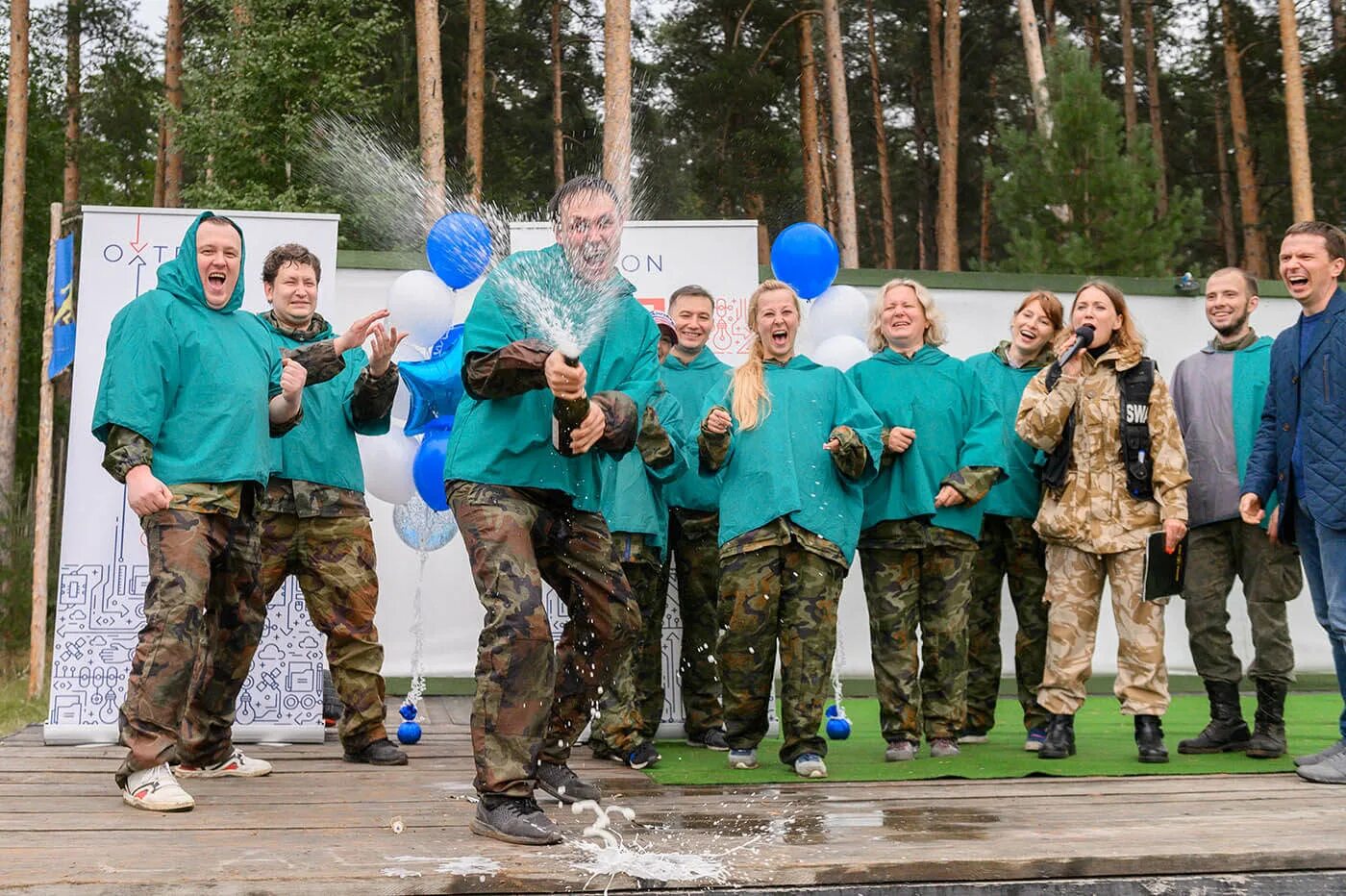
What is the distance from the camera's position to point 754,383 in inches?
213

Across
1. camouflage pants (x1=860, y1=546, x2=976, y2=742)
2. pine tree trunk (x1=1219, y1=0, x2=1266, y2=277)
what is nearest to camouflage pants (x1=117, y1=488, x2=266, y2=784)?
camouflage pants (x1=860, y1=546, x2=976, y2=742)

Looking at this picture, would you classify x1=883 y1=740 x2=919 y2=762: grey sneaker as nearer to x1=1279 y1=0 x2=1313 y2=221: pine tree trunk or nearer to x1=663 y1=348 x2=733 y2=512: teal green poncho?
x1=663 y1=348 x2=733 y2=512: teal green poncho

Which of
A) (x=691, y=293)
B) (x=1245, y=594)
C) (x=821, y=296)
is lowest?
(x=1245, y=594)

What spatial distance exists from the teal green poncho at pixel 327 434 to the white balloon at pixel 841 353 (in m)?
2.10

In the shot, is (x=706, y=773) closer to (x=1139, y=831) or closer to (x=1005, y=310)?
(x=1139, y=831)

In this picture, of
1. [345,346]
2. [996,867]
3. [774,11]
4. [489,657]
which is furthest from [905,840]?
[774,11]

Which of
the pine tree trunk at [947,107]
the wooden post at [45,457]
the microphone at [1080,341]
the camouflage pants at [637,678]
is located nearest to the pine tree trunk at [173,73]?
the pine tree trunk at [947,107]

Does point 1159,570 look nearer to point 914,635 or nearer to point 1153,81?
point 914,635

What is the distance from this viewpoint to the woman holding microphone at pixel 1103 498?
5449 mm

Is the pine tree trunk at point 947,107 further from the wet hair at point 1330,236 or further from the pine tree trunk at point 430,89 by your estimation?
the wet hair at point 1330,236

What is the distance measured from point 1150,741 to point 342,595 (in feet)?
11.0

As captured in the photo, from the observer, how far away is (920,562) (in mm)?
5730

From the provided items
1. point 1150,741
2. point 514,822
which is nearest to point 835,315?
point 1150,741

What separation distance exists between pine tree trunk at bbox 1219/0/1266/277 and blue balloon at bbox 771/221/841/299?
16.9 metres
